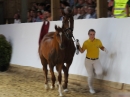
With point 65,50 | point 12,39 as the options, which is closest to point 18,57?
point 12,39

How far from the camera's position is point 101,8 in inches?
253

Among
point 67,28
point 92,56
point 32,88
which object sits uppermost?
point 67,28

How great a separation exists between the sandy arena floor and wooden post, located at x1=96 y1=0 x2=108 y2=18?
5.68 feet

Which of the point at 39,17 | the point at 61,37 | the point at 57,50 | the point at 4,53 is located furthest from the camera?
the point at 39,17

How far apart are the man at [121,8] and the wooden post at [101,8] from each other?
861 mm

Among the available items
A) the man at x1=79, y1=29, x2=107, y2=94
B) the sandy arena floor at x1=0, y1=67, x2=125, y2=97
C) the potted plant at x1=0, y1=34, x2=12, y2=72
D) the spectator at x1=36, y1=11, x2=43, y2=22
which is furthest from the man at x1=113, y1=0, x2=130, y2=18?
the potted plant at x1=0, y1=34, x2=12, y2=72

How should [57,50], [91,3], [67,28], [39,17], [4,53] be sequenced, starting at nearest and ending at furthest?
[67,28] → [57,50] → [91,3] → [4,53] → [39,17]

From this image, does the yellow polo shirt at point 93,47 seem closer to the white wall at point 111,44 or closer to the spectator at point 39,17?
the white wall at point 111,44

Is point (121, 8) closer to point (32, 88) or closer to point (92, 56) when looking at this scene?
point (92, 56)

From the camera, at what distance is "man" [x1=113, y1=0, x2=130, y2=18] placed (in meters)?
5.42

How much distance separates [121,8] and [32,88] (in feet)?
8.93

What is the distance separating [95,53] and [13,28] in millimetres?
5254

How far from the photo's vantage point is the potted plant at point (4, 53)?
9.47 metres

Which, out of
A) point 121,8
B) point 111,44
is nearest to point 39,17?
point 111,44
